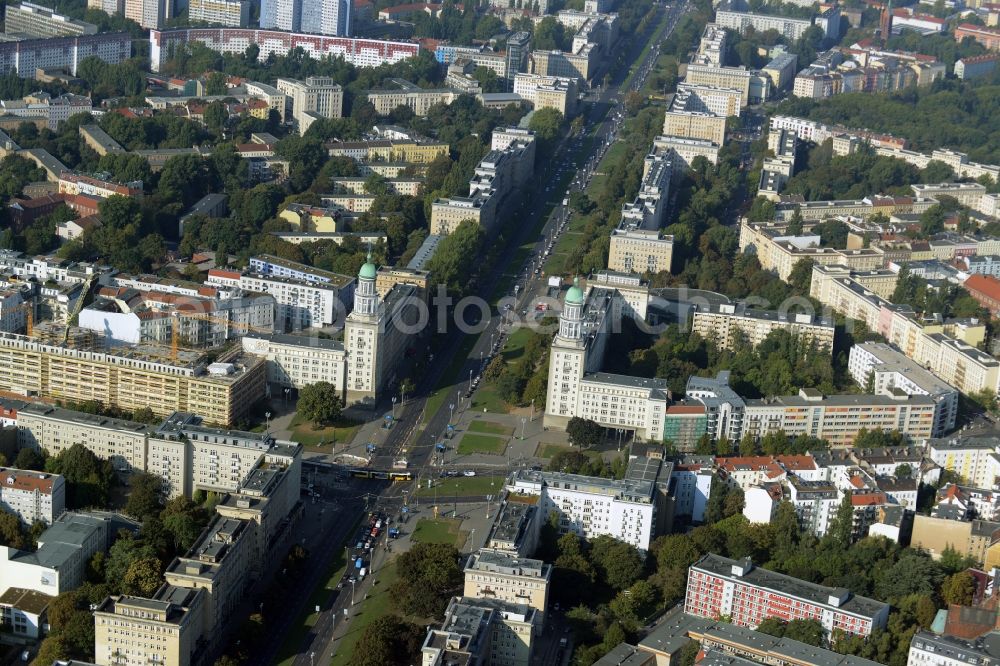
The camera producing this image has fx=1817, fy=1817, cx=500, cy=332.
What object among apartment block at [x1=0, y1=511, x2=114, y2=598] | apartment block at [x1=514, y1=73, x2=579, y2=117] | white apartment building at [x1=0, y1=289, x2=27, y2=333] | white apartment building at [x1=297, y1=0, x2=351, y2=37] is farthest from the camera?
white apartment building at [x1=297, y1=0, x2=351, y2=37]

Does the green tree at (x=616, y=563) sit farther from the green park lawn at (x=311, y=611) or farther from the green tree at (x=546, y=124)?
the green tree at (x=546, y=124)

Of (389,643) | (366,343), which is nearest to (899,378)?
(366,343)

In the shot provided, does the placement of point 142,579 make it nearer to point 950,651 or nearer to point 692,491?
point 692,491

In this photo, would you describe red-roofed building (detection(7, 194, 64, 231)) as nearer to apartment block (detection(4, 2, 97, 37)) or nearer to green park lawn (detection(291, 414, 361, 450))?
green park lawn (detection(291, 414, 361, 450))

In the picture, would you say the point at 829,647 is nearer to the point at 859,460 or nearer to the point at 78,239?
the point at 859,460

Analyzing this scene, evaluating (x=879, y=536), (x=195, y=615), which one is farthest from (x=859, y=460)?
(x=195, y=615)

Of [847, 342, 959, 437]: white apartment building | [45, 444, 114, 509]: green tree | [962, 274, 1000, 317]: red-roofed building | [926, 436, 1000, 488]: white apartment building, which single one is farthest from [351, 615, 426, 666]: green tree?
[962, 274, 1000, 317]: red-roofed building
